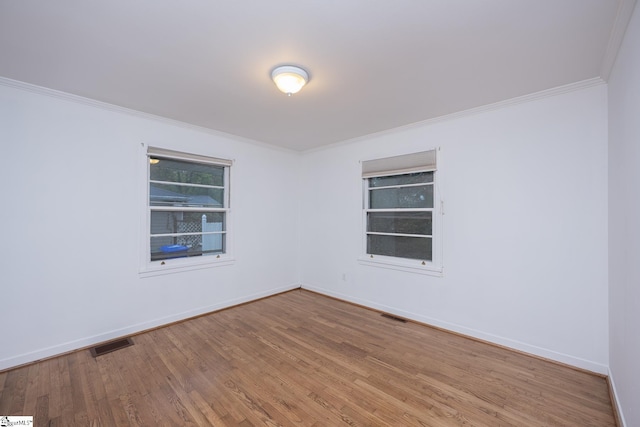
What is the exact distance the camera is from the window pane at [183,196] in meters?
3.43

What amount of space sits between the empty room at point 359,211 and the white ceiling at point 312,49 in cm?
2

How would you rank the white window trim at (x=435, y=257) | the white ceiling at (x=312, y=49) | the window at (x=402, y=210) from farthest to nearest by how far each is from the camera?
the window at (x=402, y=210) < the white window trim at (x=435, y=257) < the white ceiling at (x=312, y=49)

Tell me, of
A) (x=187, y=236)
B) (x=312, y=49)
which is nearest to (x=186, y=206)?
(x=187, y=236)

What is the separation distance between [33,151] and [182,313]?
2.36 m

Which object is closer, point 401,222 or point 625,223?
point 625,223

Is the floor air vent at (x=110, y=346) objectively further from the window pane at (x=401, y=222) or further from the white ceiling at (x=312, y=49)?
the window pane at (x=401, y=222)

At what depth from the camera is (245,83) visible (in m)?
2.49

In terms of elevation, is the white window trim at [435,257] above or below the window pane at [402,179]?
below

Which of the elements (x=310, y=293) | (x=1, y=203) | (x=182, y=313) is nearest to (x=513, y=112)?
(x=310, y=293)

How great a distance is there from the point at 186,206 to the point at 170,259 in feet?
2.41

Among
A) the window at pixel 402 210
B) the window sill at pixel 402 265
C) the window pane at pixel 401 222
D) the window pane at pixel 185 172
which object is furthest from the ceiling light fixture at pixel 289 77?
the window sill at pixel 402 265

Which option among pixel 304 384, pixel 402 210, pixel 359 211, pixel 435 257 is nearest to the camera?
pixel 304 384

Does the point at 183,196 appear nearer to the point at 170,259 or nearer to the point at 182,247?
the point at 182,247

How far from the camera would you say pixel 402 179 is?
3.82 metres
